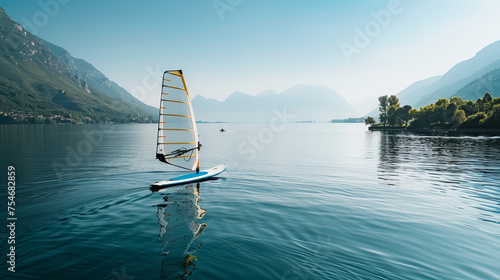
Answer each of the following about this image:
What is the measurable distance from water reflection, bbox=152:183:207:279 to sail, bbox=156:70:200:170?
446 centimetres

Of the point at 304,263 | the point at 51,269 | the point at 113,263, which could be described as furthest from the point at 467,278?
the point at 51,269

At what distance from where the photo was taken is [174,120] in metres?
25.1

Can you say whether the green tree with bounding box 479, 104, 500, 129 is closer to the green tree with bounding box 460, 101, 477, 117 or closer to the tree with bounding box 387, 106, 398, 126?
the green tree with bounding box 460, 101, 477, 117

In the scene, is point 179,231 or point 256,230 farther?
point 256,230

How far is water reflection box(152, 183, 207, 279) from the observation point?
33.2 ft

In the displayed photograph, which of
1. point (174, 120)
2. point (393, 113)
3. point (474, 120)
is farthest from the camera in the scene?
point (393, 113)

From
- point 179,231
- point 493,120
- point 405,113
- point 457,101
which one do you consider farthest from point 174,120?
point 405,113

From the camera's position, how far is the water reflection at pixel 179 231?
10109 millimetres

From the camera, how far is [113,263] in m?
10.3

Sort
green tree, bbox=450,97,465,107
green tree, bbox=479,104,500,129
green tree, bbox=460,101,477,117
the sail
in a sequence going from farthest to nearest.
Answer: green tree, bbox=450,97,465,107 < green tree, bbox=460,101,477,117 < green tree, bbox=479,104,500,129 < the sail

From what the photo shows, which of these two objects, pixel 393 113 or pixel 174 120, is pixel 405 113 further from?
pixel 174 120

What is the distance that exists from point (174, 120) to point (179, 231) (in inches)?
533

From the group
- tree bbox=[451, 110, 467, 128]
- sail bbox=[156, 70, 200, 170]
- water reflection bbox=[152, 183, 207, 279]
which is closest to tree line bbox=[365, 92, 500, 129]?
tree bbox=[451, 110, 467, 128]

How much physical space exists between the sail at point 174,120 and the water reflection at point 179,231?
446cm
